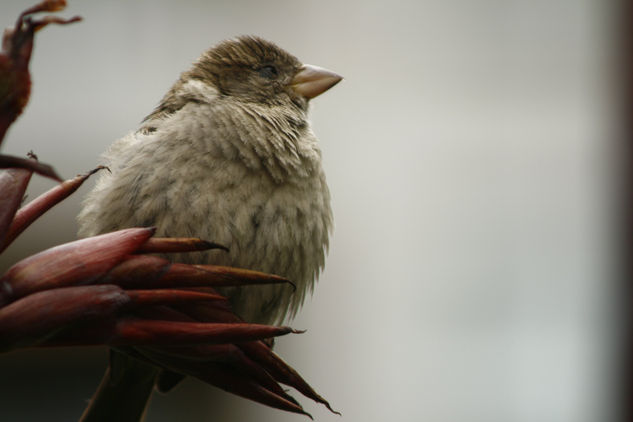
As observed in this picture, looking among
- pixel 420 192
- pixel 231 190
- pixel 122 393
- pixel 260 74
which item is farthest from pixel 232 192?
pixel 420 192

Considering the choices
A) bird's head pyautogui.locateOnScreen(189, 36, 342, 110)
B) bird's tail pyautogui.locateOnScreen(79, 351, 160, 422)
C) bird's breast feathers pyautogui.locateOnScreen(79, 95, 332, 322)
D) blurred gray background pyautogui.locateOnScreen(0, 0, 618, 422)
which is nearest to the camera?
bird's tail pyautogui.locateOnScreen(79, 351, 160, 422)

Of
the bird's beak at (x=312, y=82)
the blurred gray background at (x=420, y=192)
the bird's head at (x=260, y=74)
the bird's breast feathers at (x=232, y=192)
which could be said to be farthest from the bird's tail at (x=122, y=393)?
the blurred gray background at (x=420, y=192)

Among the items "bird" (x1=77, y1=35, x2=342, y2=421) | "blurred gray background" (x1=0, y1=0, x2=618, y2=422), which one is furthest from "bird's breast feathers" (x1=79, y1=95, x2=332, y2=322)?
"blurred gray background" (x1=0, y1=0, x2=618, y2=422)

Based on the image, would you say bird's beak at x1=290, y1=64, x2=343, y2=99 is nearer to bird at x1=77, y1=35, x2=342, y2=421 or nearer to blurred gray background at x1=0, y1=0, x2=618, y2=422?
→ bird at x1=77, y1=35, x2=342, y2=421

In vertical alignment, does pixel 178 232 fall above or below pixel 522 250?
above

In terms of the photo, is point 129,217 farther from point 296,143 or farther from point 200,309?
point 200,309

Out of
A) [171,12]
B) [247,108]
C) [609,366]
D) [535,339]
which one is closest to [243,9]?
[171,12]

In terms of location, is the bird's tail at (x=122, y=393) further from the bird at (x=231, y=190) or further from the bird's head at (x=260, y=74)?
the bird's head at (x=260, y=74)

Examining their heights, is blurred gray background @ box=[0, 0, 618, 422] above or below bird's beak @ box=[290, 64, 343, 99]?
below
